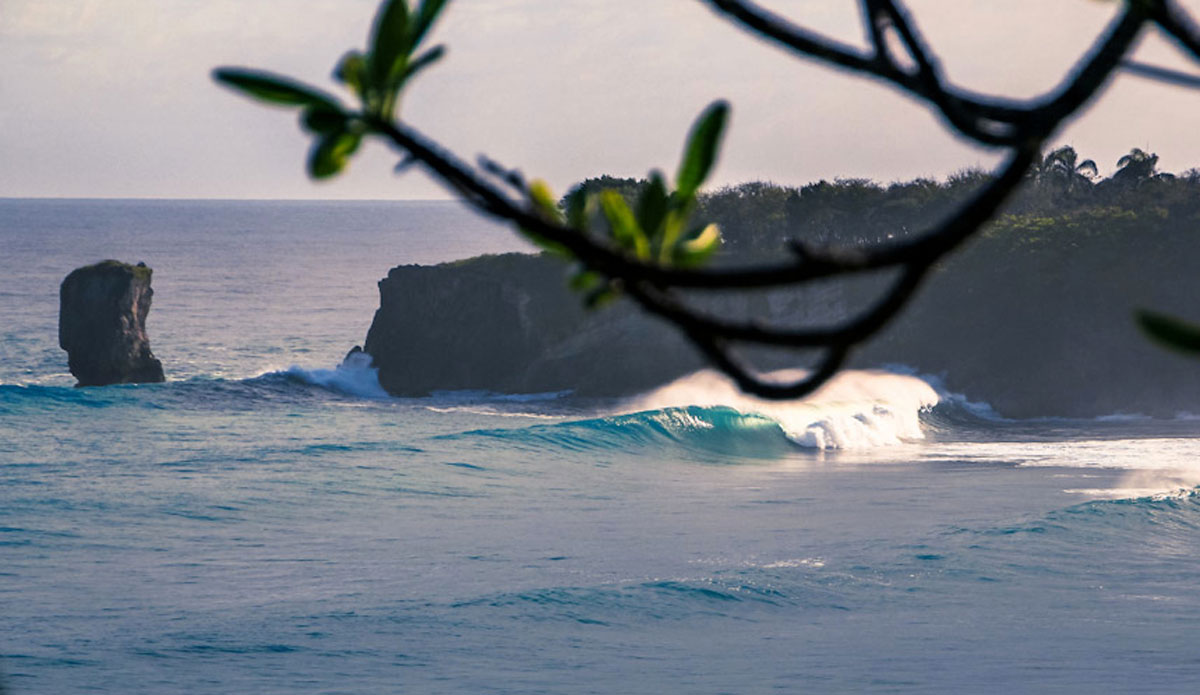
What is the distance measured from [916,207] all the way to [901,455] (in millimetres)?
31324

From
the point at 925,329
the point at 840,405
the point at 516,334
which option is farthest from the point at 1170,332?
the point at 925,329

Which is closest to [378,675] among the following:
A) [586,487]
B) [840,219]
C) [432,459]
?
[586,487]

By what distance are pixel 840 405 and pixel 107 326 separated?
33179mm

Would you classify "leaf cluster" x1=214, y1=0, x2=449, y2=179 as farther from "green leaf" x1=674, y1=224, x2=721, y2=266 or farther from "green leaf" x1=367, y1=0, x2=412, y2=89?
"green leaf" x1=674, y1=224, x2=721, y2=266

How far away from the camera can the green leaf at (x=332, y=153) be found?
3.67ft

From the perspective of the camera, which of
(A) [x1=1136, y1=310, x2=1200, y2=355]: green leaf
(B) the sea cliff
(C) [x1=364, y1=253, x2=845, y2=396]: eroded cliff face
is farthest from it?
(C) [x1=364, y1=253, x2=845, y2=396]: eroded cliff face

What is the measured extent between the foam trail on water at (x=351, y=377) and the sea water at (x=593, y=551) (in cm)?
953

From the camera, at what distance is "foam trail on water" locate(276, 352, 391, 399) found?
60094mm

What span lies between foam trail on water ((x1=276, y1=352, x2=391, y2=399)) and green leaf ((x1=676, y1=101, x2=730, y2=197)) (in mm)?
58478

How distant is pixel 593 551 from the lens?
24.8 metres

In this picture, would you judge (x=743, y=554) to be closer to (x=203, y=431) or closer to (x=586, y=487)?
(x=586, y=487)

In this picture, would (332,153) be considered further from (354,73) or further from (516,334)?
(516,334)

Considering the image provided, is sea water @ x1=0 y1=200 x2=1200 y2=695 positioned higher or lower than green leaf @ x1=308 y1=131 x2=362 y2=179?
lower

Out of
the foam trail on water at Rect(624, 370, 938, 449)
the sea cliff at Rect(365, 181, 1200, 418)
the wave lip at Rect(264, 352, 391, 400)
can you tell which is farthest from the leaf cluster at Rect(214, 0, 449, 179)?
the wave lip at Rect(264, 352, 391, 400)
